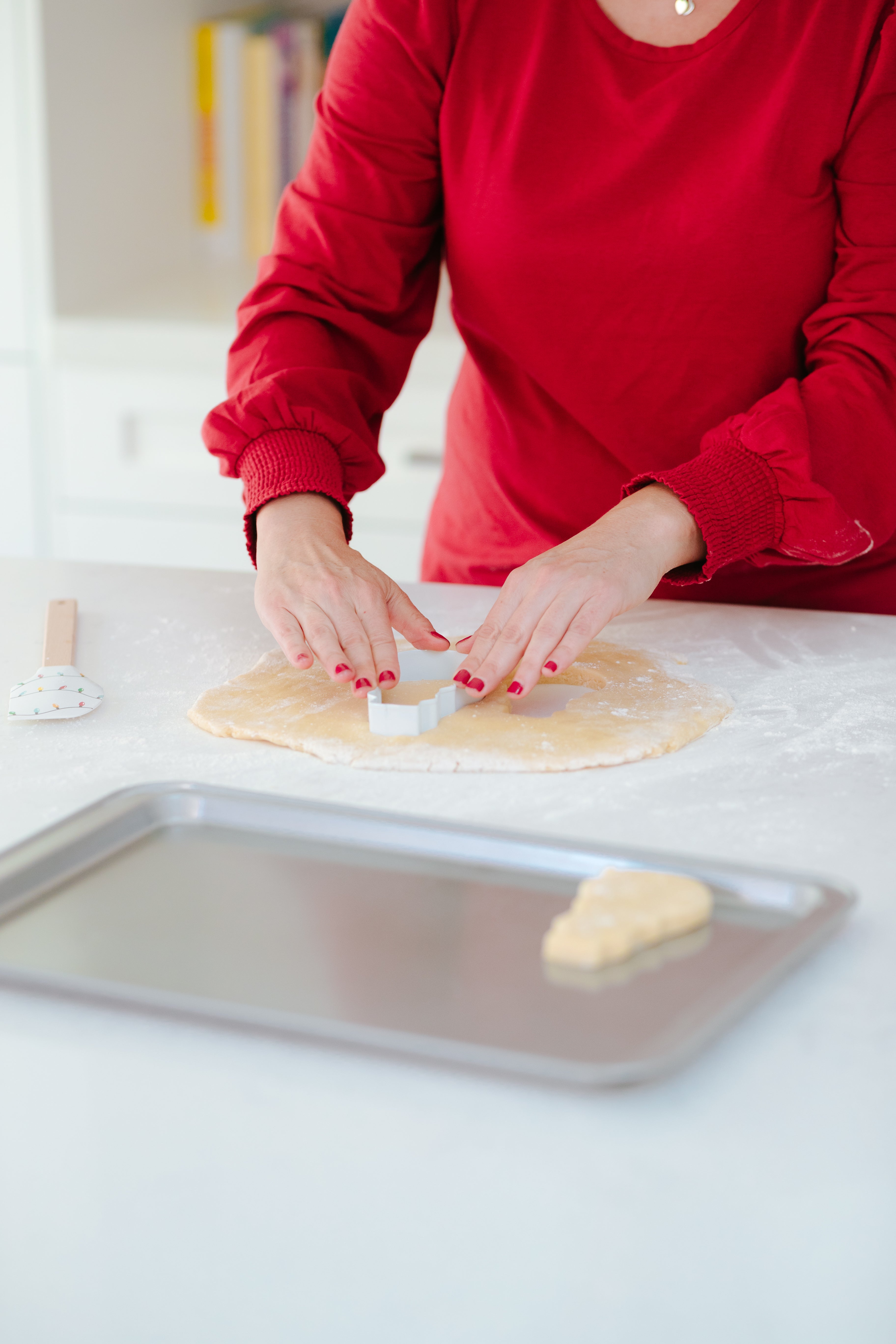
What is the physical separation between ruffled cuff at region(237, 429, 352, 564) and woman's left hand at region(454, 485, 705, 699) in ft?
0.57

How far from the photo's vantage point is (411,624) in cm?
94

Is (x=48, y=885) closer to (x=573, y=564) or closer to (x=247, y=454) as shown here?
(x=573, y=564)

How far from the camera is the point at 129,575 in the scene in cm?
120

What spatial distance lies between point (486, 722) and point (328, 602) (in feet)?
0.47

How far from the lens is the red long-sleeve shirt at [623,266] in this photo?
1.02 m

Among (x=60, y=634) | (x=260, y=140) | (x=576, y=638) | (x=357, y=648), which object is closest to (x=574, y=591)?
(x=576, y=638)

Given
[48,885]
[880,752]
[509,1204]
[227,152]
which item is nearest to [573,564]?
[880,752]

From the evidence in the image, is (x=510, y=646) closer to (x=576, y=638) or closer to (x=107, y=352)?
(x=576, y=638)

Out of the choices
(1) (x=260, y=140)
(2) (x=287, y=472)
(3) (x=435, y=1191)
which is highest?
(1) (x=260, y=140)

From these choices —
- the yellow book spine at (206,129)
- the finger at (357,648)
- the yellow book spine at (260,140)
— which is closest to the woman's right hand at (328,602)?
the finger at (357,648)

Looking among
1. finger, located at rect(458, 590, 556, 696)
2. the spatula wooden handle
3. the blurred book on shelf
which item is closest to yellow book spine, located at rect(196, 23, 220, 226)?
the blurred book on shelf

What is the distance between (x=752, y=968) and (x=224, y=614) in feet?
2.19

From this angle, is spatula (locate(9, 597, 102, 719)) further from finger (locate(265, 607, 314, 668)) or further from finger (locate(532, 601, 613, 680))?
finger (locate(532, 601, 613, 680))

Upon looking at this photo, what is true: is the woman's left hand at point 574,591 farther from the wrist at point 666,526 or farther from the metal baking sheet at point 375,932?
the metal baking sheet at point 375,932
